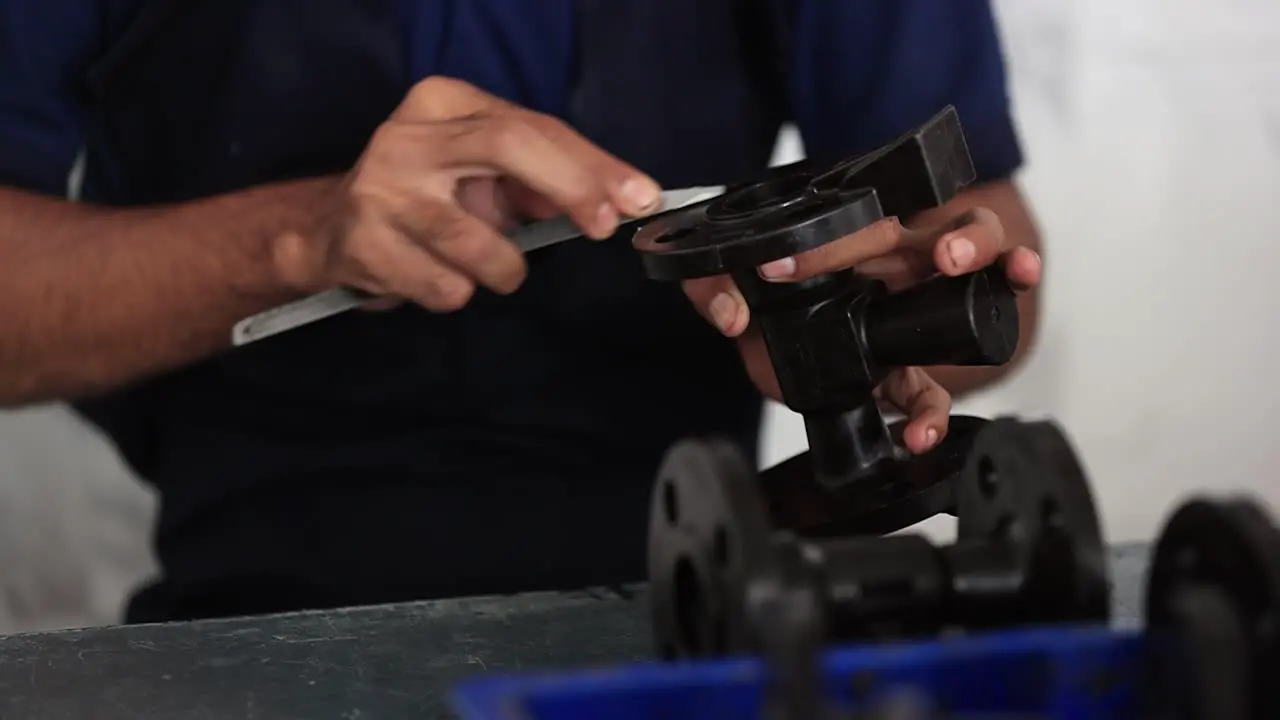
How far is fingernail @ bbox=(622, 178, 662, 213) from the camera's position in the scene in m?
0.53

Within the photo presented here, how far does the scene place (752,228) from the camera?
0.44 m

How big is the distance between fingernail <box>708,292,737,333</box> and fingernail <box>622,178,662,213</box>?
0.07m

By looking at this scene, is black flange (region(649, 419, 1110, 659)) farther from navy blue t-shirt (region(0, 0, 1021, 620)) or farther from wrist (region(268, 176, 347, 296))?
navy blue t-shirt (region(0, 0, 1021, 620))

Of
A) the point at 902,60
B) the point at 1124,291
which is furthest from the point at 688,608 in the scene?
the point at 1124,291

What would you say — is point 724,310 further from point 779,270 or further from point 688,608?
point 688,608

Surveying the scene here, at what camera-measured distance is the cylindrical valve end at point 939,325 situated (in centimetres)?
46

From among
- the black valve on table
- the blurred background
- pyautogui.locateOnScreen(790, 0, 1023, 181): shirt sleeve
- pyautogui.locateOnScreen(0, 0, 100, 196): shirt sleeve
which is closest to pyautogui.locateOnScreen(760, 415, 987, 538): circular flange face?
the black valve on table

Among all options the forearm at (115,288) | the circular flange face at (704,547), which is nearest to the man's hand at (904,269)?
the circular flange face at (704,547)

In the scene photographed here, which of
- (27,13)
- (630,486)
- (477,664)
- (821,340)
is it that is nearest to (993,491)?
(821,340)

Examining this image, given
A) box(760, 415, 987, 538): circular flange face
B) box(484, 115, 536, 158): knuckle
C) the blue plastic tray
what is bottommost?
box(760, 415, 987, 538): circular flange face

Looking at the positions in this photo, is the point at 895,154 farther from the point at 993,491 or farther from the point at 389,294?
the point at 389,294

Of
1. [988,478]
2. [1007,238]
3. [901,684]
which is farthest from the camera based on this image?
[1007,238]

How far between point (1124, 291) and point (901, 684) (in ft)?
3.31

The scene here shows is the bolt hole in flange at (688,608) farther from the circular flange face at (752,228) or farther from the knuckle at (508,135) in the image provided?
the knuckle at (508,135)
